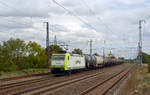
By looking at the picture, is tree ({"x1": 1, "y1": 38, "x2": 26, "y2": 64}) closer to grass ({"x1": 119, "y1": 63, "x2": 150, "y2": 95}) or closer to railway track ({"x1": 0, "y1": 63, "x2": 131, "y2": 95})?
railway track ({"x1": 0, "y1": 63, "x2": 131, "y2": 95})

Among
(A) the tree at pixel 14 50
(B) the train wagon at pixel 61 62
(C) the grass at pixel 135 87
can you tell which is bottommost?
(C) the grass at pixel 135 87

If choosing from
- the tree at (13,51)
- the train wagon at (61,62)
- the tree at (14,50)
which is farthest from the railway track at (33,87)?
the tree at (14,50)

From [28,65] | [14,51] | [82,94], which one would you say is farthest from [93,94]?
[14,51]

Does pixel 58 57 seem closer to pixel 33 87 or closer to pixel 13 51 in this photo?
pixel 33 87

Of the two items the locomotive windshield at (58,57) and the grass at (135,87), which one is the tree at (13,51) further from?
the grass at (135,87)

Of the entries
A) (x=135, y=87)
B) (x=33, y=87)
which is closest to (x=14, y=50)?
(x=33, y=87)

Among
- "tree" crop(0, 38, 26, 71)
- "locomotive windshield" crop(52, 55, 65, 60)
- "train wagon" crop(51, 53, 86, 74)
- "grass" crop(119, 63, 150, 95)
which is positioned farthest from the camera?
"tree" crop(0, 38, 26, 71)

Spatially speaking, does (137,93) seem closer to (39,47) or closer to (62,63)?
(62,63)

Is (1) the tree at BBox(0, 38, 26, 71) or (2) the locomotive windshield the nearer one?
(2) the locomotive windshield

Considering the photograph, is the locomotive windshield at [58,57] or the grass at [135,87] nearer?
the grass at [135,87]

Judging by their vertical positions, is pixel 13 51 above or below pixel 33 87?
above

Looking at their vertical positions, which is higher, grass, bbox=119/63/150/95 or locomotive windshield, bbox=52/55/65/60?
locomotive windshield, bbox=52/55/65/60

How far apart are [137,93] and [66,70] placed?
1634 centimetres

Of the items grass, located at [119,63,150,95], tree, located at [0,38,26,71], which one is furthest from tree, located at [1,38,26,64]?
grass, located at [119,63,150,95]
